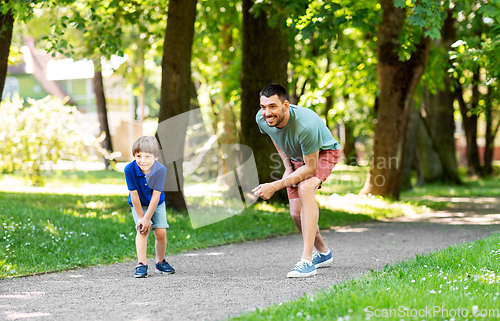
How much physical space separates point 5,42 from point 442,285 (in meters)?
7.09

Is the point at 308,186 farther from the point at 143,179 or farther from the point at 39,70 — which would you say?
the point at 39,70

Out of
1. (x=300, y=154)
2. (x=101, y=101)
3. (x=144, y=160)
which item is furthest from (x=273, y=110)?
(x=101, y=101)

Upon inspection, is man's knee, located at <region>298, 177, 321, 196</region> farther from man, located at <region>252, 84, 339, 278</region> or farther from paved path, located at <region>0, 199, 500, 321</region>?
paved path, located at <region>0, 199, 500, 321</region>

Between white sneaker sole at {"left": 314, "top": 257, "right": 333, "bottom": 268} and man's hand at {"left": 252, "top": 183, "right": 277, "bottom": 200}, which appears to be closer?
man's hand at {"left": 252, "top": 183, "right": 277, "bottom": 200}

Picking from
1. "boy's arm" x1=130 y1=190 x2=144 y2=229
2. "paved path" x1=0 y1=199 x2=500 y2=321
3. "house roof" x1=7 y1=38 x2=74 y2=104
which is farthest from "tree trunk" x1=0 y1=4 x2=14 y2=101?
"house roof" x1=7 y1=38 x2=74 y2=104

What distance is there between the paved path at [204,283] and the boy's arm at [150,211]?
515 mm

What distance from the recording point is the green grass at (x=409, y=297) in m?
3.30

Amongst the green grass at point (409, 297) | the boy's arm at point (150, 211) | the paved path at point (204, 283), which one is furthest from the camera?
the boy's arm at point (150, 211)

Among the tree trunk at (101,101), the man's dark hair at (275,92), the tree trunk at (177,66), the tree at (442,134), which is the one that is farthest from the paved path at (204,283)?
the tree trunk at (101,101)

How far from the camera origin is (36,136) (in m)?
14.3

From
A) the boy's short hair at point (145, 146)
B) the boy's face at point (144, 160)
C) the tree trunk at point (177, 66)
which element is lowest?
the boy's face at point (144, 160)

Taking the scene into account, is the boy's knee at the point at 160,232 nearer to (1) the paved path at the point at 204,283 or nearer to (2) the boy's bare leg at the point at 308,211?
(1) the paved path at the point at 204,283

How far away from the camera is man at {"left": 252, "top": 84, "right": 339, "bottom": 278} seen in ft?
15.3

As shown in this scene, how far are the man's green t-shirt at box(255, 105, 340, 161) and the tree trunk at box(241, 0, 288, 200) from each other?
5.75 meters
